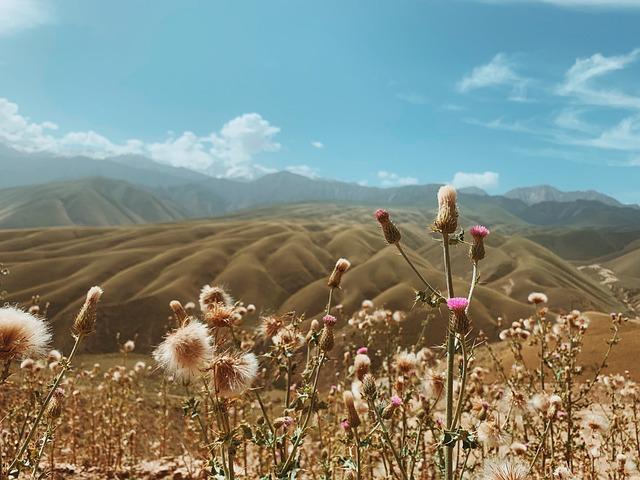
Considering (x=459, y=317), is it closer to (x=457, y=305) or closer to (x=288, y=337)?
(x=457, y=305)

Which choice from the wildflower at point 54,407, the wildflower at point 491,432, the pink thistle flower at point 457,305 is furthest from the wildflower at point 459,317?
the wildflower at point 54,407

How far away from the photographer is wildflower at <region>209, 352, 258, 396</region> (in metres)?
3.31

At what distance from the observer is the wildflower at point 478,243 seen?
3689mm

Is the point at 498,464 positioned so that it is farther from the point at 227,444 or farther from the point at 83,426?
the point at 83,426

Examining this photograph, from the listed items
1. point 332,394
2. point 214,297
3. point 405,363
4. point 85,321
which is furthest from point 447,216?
point 332,394

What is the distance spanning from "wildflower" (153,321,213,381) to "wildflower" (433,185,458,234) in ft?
6.77

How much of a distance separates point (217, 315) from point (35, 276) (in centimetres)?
15541

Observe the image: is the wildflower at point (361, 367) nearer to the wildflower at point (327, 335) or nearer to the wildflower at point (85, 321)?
the wildflower at point (327, 335)

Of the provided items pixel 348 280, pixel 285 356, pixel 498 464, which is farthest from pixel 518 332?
pixel 348 280

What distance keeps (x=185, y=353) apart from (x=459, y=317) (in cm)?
211

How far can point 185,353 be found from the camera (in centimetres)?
345

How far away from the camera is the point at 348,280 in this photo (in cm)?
14088

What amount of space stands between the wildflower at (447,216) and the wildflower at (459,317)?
61 centimetres

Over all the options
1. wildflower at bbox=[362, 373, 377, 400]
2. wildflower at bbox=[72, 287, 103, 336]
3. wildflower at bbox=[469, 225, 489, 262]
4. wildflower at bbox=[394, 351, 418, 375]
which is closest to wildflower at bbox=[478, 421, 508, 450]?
wildflower at bbox=[394, 351, 418, 375]
